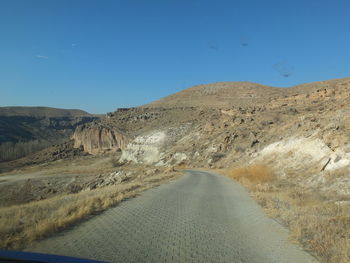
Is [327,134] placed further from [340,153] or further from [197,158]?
[197,158]

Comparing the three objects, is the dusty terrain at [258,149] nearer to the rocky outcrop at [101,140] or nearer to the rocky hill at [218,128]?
the rocky hill at [218,128]

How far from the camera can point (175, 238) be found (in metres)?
6.73

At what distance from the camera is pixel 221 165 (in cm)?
4556

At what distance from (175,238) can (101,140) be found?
280 feet

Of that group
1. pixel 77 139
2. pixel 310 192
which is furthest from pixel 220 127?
pixel 77 139

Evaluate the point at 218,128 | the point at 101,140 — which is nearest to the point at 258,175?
the point at 218,128

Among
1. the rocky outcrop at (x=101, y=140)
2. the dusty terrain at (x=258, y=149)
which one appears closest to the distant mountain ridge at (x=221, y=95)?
the dusty terrain at (x=258, y=149)

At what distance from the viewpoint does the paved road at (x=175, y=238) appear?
555cm

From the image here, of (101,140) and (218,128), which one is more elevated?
(218,128)

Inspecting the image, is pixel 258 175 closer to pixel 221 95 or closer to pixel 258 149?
pixel 258 149

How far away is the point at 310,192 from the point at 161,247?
1125 centimetres

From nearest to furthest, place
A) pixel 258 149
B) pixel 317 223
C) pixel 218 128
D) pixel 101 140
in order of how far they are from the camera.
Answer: pixel 317 223 → pixel 258 149 → pixel 218 128 → pixel 101 140

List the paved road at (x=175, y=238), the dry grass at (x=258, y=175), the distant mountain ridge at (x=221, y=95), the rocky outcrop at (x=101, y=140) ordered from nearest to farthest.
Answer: the paved road at (x=175, y=238), the dry grass at (x=258, y=175), the rocky outcrop at (x=101, y=140), the distant mountain ridge at (x=221, y=95)

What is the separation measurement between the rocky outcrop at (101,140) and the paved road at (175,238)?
72784mm
